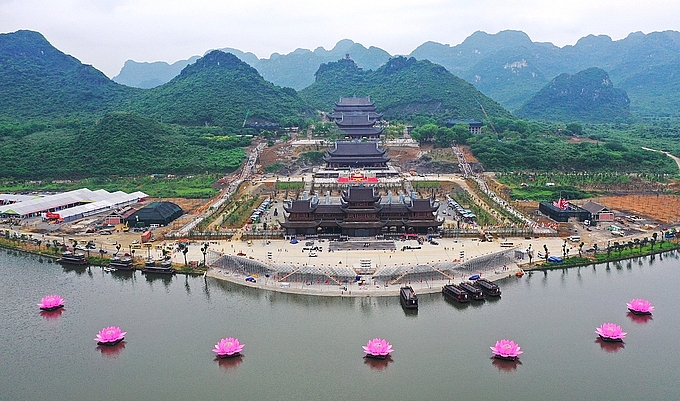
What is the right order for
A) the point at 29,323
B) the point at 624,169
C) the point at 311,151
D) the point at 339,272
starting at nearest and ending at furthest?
the point at 29,323
the point at 339,272
the point at 624,169
the point at 311,151

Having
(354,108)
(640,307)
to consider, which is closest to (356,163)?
(354,108)

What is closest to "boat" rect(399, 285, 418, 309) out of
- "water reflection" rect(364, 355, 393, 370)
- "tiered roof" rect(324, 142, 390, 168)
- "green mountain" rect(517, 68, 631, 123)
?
"water reflection" rect(364, 355, 393, 370)

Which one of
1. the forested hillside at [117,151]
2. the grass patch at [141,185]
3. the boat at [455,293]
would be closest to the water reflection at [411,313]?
the boat at [455,293]

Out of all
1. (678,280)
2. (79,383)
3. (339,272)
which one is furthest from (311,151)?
(79,383)

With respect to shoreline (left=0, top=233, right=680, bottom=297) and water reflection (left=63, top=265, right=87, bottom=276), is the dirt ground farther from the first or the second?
water reflection (left=63, top=265, right=87, bottom=276)

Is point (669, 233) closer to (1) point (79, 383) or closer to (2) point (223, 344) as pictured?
(2) point (223, 344)

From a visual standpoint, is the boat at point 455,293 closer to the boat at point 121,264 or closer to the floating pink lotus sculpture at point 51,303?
the boat at point 121,264
